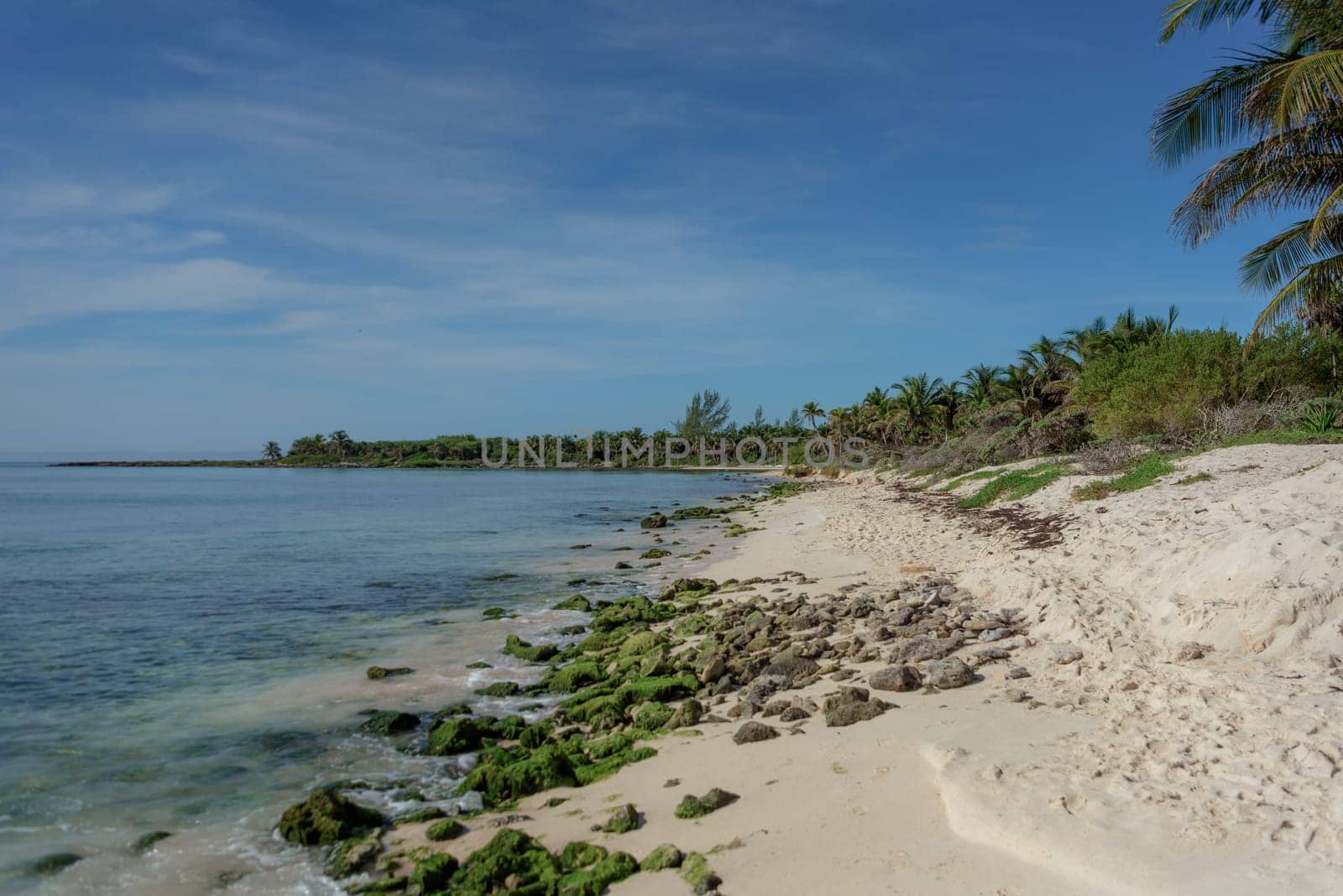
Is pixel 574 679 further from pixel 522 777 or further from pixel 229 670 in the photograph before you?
pixel 229 670

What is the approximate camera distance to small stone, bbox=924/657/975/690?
7711mm

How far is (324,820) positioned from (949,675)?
6.01 m

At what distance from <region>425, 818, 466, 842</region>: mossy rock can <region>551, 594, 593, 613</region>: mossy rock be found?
9.34m

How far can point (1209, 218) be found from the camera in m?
14.7

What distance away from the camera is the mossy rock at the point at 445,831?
6.56 meters

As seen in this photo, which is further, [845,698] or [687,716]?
[687,716]

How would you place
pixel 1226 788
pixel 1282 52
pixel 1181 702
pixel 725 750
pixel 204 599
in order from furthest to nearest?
pixel 204 599 → pixel 1282 52 → pixel 725 750 → pixel 1181 702 → pixel 1226 788

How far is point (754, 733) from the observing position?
7.18m

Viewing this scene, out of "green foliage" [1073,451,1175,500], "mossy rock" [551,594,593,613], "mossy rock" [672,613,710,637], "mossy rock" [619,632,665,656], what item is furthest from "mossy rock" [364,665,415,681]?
"green foliage" [1073,451,1175,500]

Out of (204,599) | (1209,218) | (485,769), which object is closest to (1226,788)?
(485,769)

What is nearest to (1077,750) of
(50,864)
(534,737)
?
(534,737)

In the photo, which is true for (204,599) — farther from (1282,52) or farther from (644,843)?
(1282,52)

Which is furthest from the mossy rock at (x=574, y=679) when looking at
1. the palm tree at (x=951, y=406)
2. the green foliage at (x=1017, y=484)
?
the palm tree at (x=951, y=406)

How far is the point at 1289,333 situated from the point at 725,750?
30073 millimetres
